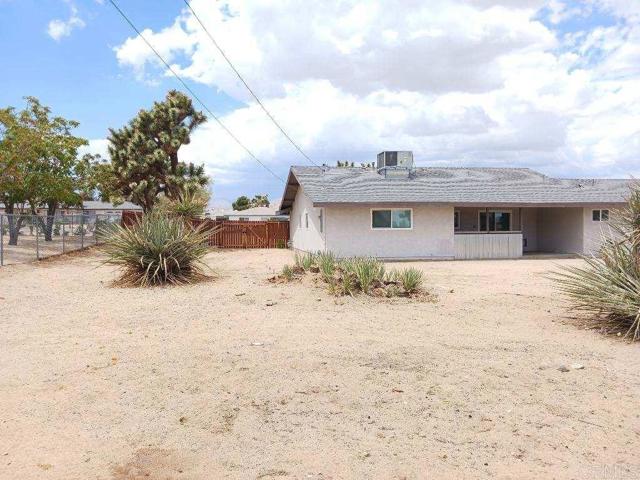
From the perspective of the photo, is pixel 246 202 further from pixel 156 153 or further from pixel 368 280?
pixel 368 280

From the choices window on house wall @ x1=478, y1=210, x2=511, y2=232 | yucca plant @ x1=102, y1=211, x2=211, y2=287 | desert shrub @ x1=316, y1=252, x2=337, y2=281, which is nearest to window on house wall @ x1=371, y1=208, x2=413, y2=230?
window on house wall @ x1=478, y1=210, x2=511, y2=232

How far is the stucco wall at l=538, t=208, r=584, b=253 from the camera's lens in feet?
86.8

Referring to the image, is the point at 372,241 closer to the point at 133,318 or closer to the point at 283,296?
the point at 283,296

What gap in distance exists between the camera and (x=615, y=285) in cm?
A: 905

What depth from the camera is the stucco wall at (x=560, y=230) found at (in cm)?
2647

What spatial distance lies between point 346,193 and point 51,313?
14.3 metres

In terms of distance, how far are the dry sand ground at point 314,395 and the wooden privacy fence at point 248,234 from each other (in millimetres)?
22156

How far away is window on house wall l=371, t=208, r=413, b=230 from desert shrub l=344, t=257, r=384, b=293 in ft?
34.2

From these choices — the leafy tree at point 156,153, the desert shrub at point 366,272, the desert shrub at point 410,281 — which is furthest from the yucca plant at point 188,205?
the desert shrub at point 410,281

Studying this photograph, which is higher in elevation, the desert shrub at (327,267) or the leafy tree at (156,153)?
the leafy tree at (156,153)

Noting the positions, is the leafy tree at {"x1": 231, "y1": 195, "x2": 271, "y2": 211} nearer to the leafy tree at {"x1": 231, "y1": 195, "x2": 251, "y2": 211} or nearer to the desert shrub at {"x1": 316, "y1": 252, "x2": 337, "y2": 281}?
the leafy tree at {"x1": 231, "y1": 195, "x2": 251, "y2": 211}

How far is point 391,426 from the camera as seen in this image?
508cm

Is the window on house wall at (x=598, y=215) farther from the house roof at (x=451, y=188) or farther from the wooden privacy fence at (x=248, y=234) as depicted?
the wooden privacy fence at (x=248, y=234)

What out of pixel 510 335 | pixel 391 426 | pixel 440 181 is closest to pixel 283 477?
pixel 391 426
